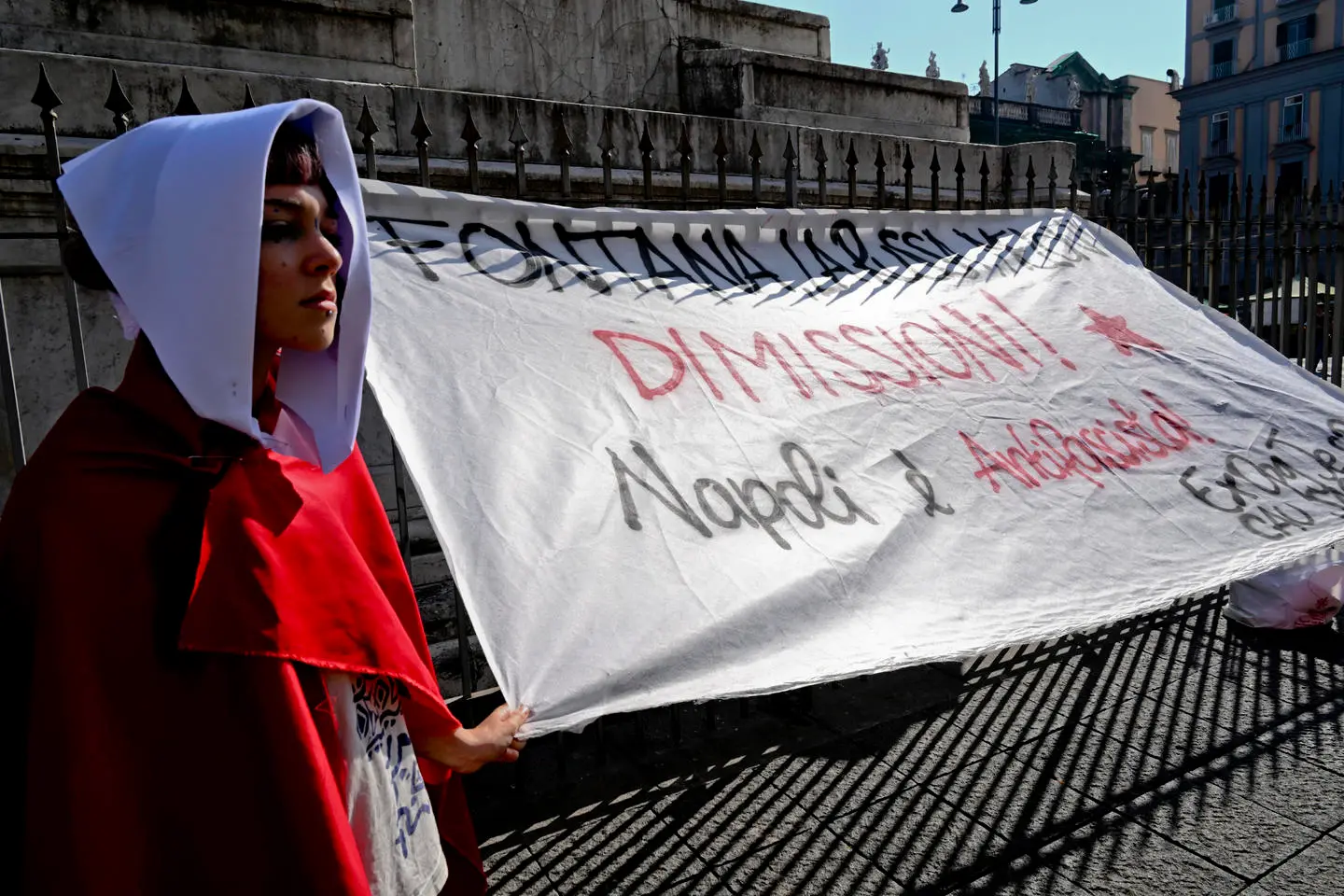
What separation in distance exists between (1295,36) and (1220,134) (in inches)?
175

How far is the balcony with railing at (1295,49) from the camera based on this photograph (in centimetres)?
Result: 3675

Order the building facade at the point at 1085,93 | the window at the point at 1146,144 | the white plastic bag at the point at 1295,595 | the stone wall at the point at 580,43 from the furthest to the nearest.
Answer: the window at the point at 1146,144 < the building facade at the point at 1085,93 < the stone wall at the point at 580,43 < the white plastic bag at the point at 1295,595

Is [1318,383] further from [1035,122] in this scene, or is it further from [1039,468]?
[1035,122]

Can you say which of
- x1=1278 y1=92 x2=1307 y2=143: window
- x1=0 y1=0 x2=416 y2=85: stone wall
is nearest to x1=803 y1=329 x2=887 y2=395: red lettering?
x1=0 y1=0 x2=416 y2=85: stone wall

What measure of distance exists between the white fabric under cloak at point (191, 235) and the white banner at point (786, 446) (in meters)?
0.74

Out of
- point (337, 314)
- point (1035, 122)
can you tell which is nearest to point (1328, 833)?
point (337, 314)

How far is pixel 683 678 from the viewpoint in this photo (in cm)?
193

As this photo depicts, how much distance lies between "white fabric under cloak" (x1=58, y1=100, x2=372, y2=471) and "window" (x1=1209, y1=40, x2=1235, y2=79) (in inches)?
1924

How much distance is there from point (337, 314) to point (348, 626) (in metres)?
0.53

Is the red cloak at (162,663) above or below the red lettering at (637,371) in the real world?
below

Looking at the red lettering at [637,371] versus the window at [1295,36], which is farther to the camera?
the window at [1295,36]

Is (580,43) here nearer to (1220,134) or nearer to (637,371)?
(637,371)

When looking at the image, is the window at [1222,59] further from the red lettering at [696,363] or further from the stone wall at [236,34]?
the red lettering at [696,363]

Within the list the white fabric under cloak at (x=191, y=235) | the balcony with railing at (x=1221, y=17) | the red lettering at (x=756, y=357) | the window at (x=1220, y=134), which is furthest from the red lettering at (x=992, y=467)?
the balcony with railing at (x=1221, y=17)
